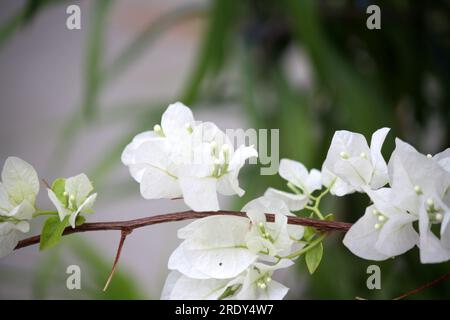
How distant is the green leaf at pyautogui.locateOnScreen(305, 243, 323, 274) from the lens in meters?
0.19

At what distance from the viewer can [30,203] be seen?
198mm

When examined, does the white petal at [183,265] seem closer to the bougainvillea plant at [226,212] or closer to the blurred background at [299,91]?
the bougainvillea plant at [226,212]

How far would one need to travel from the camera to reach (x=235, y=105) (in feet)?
2.58

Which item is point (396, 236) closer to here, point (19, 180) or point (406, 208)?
point (406, 208)

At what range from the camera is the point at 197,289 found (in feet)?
0.63

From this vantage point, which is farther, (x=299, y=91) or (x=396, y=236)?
(x=299, y=91)

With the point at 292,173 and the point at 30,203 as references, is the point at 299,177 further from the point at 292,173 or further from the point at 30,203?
the point at 30,203

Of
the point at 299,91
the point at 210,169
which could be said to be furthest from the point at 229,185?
the point at 299,91

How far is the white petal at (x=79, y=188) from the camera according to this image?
0.64ft

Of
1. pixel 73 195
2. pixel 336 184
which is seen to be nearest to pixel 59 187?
pixel 73 195

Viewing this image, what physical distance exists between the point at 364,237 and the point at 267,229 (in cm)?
3

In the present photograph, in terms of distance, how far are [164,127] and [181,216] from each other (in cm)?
4

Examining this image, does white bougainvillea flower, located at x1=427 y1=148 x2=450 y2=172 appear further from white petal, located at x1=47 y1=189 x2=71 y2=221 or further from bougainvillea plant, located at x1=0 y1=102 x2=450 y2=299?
white petal, located at x1=47 y1=189 x2=71 y2=221

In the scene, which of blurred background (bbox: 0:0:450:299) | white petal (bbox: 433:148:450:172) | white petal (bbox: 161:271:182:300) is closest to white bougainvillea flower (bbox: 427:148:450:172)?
white petal (bbox: 433:148:450:172)
